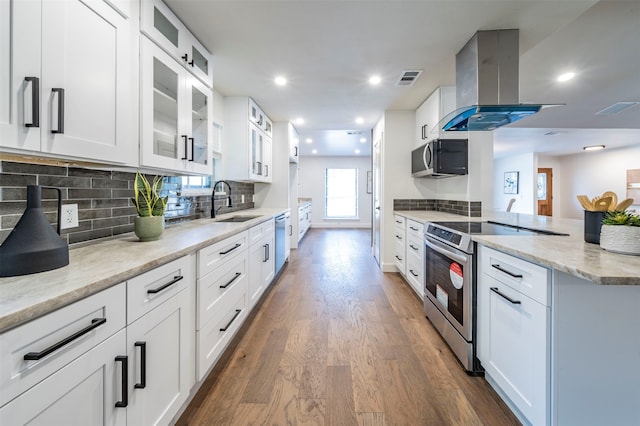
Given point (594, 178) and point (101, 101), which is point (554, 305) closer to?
point (101, 101)

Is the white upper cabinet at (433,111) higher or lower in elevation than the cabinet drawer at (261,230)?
higher

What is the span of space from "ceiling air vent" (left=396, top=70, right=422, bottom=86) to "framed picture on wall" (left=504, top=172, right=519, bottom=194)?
6.10m

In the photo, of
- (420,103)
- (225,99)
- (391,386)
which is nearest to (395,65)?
(420,103)

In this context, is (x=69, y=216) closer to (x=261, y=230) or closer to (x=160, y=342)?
(x=160, y=342)

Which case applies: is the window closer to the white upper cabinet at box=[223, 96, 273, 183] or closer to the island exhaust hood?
the white upper cabinet at box=[223, 96, 273, 183]

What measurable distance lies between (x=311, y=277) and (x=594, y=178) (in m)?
3.89

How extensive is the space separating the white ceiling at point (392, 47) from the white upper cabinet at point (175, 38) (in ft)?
0.28

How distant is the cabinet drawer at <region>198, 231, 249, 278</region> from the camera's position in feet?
5.02

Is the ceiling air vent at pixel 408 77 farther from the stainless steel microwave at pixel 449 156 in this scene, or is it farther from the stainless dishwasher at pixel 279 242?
the stainless dishwasher at pixel 279 242

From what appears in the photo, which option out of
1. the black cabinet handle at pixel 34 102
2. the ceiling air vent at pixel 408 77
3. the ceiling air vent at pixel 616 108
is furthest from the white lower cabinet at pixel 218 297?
the ceiling air vent at pixel 616 108

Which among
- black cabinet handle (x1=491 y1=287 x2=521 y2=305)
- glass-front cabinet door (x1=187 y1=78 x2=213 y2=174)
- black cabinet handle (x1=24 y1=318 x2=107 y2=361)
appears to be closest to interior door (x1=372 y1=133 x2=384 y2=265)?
glass-front cabinet door (x1=187 y1=78 x2=213 y2=174)

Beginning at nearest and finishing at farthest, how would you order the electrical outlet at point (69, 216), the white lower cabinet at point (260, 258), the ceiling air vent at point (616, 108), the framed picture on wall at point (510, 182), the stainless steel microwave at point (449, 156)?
the electrical outlet at point (69, 216)
the white lower cabinet at point (260, 258)
the stainless steel microwave at point (449, 156)
the ceiling air vent at point (616, 108)
the framed picture on wall at point (510, 182)

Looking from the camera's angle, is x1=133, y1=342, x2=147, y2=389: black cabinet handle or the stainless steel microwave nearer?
x1=133, y1=342, x2=147, y2=389: black cabinet handle

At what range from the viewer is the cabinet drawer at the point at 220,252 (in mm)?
1530
